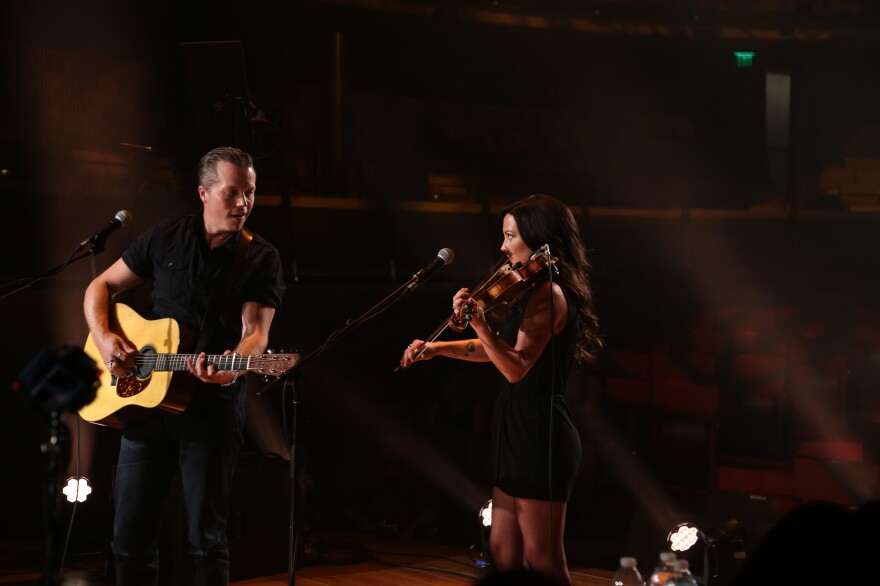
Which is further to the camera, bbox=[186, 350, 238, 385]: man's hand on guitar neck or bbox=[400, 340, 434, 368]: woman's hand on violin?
bbox=[400, 340, 434, 368]: woman's hand on violin

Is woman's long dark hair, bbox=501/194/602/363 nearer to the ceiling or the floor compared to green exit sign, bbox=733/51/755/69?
nearer to the floor

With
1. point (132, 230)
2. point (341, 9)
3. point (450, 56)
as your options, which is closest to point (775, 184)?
point (450, 56)

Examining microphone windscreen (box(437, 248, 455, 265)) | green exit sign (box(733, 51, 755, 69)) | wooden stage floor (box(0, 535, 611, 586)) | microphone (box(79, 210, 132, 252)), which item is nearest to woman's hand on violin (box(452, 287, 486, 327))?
microphone windscreen (box(437, 248, 455, 265))

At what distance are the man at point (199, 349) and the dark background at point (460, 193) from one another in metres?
1.81

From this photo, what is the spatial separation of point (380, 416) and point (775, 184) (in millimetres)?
5797

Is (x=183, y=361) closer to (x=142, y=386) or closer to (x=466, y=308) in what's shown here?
(x=142, y=386)

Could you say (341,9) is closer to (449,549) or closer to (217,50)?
(217,50)

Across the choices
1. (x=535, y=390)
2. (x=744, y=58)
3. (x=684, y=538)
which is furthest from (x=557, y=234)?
(x=744, y=58)

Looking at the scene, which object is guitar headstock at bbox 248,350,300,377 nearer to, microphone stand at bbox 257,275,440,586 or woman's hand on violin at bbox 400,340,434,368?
microphone stand at bbox 257,275,440,586

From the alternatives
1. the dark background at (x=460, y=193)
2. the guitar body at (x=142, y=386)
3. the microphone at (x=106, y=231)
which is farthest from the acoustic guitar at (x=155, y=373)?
the dark background at (x=460, y=193)

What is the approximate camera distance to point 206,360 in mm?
3107

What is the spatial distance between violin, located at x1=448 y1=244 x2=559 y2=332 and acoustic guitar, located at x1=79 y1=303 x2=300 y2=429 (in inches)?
23.3

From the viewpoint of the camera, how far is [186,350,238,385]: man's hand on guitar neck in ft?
10.1

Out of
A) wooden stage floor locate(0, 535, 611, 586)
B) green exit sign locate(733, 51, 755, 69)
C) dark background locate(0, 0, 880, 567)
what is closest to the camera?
wooden stage floor locate(0, 535, 611, 586)
